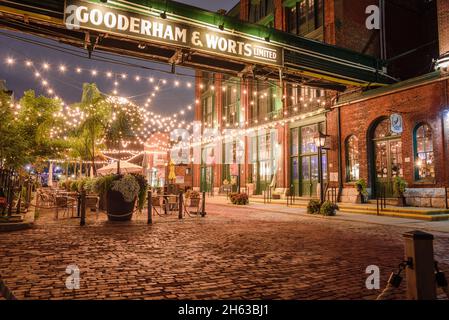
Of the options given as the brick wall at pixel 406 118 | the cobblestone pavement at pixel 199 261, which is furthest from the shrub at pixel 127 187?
the brick wall at pixel 406 118

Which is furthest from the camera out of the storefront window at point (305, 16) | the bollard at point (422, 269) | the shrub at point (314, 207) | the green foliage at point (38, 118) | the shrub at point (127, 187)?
the storefront window at point (305, 16)

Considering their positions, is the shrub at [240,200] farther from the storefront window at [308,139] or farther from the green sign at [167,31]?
the green sign at [167,31]

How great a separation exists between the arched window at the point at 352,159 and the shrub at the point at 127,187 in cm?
1216

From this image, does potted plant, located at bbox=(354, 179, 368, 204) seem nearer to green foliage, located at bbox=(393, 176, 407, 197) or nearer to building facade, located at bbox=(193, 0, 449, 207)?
building facade, located at bbox=(193, 0, 449, 207)

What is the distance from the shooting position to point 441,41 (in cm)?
1458

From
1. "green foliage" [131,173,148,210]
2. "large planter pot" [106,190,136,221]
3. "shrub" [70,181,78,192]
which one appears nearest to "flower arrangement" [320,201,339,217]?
"green foliage" [131,173,148,210]

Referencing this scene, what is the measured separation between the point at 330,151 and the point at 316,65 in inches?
279

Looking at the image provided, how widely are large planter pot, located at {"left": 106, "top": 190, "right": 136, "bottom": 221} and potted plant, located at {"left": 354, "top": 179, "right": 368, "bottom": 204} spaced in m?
11.2

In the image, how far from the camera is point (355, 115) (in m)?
17.9

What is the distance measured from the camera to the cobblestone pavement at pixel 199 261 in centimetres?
403

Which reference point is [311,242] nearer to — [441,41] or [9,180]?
[9,180]

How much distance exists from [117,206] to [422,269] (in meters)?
9.99

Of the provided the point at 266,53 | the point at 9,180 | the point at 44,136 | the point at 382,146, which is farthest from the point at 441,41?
the point at 44,136

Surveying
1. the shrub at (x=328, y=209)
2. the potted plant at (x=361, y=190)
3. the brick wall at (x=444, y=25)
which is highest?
the brick wall at (x=444, y=25)
